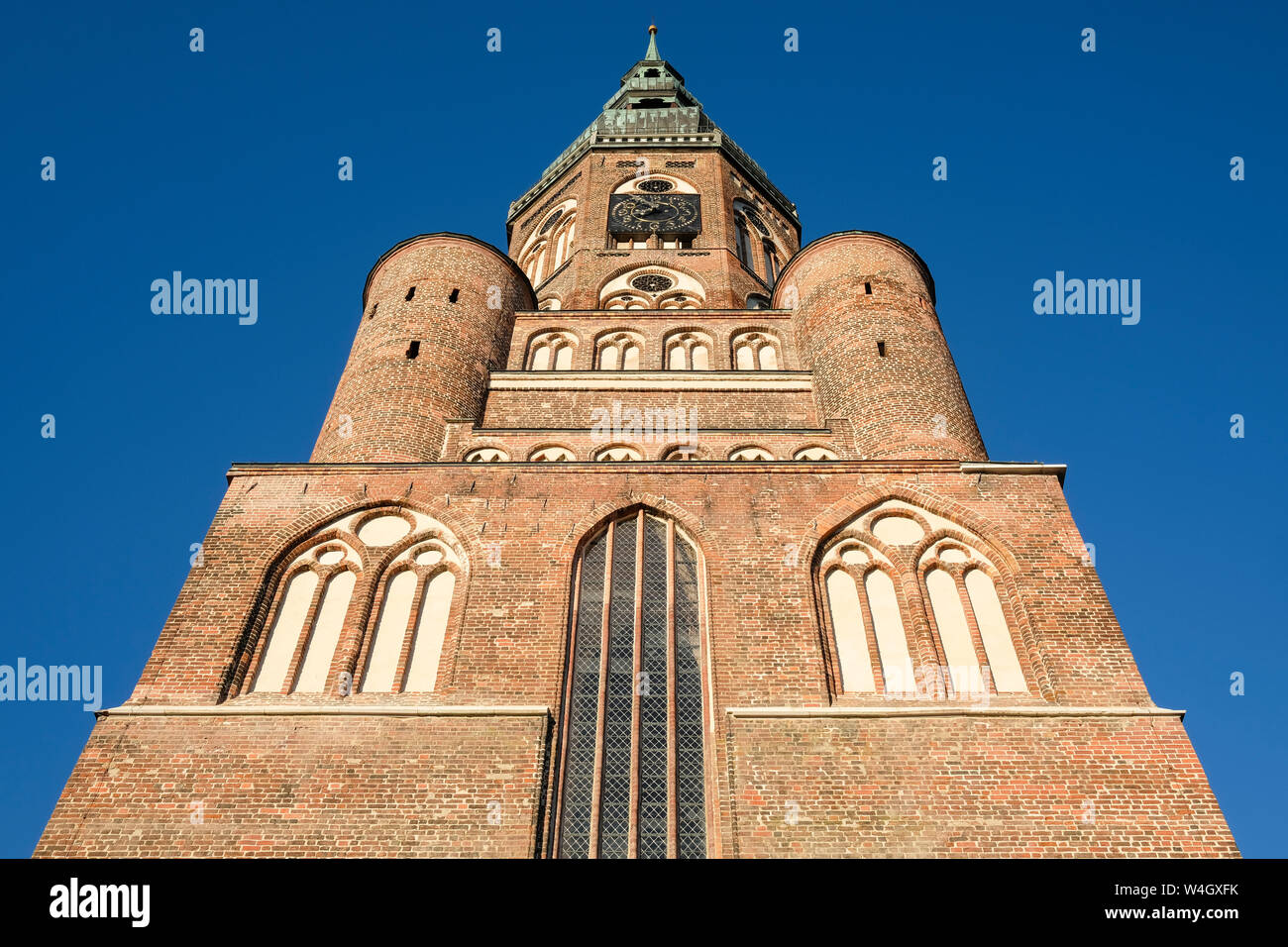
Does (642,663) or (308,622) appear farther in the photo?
(308,622)

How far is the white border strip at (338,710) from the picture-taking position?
12.5 meters

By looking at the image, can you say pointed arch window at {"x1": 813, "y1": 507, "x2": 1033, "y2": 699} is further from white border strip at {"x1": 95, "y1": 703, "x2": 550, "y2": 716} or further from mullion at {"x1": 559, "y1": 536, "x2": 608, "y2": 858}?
white border strip at {"x1": 95, "y1": 703, "x2": 550, "y2": 716}

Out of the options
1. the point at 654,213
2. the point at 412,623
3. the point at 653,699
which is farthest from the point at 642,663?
the point at 654,213

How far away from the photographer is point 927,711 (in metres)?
12.6

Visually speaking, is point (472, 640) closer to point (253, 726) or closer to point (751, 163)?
point (253, 726)

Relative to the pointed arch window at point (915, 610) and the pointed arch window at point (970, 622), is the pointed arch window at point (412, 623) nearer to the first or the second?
the pointed arch window at point (915, 610)

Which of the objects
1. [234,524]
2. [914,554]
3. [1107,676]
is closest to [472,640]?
[234,524]

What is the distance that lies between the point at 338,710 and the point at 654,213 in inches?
776

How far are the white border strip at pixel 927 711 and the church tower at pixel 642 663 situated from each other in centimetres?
4

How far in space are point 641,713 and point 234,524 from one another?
581 cm

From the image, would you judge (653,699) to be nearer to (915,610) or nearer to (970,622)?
(915,610)

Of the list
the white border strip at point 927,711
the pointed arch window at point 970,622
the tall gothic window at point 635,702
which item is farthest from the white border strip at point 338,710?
the pointed arch window at point 970,622

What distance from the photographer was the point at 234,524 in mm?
15164

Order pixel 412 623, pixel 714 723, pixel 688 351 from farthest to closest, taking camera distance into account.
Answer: pixel 688 351
pixel 412 623
pixel 714 723
